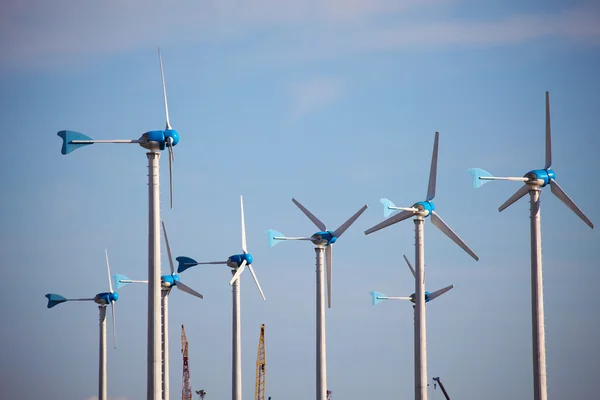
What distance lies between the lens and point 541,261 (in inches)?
2916

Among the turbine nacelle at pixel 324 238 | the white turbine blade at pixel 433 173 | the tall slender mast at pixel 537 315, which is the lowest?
the tall slender mast at pixel 537 315

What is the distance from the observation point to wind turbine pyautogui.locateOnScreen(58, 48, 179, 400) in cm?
6550

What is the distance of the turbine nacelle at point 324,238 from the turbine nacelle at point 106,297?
29.8 meters

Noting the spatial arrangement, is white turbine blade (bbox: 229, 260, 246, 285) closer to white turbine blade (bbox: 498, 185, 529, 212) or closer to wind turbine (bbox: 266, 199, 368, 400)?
wind turbine (bbox: 266, 199, 368, 400)

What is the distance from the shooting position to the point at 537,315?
73000 millimetres

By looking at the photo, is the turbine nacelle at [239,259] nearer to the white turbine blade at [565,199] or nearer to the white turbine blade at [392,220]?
the white turbine blade at [392,220]

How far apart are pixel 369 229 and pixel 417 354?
12247 millimetres

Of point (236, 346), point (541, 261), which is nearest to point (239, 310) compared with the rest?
point (236, 346)

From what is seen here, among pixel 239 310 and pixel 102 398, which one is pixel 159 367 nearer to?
pixel 239 310

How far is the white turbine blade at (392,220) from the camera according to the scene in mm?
89125

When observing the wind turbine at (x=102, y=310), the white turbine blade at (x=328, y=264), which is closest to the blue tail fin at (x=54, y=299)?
the wind turbine at (x=102, y=310)

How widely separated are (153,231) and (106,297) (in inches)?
2380

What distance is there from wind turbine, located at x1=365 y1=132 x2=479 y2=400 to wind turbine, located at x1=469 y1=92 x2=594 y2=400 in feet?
22.0

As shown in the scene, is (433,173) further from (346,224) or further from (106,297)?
(106,297)
